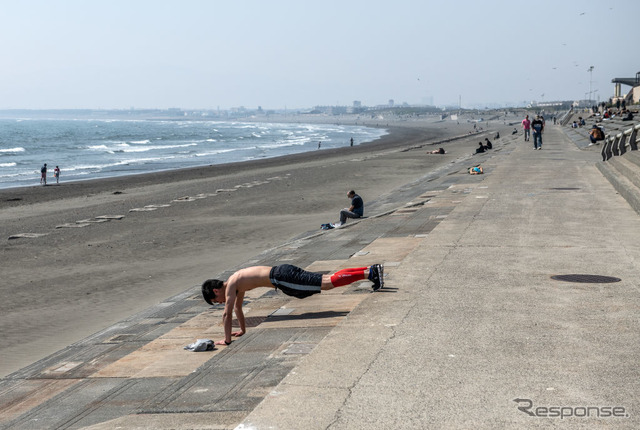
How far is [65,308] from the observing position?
15.3 m

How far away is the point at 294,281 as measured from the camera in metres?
9.86

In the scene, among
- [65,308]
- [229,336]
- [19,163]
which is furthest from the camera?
[19,163]

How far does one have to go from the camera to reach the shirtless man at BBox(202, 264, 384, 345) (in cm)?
969

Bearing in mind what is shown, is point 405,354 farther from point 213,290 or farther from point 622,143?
point 622,143

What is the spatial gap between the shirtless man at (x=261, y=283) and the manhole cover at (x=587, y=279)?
9.77 ft

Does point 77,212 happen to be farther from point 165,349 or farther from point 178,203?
point 165,349

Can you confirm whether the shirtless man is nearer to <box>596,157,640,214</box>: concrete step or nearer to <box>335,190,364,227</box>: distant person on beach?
<box>596,157,640,214</box>: concrete step

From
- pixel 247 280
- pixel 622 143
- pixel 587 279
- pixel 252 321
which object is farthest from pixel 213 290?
pixel 622 143

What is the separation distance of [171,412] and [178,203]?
26957 mm

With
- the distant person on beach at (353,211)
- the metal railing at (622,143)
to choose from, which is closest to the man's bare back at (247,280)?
the distant person on beach at (353,211)

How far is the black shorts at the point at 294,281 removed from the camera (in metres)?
9.81

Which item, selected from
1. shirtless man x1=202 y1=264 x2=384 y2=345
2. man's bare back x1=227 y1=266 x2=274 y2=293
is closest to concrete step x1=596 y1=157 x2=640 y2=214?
shirtless man x1=202 y1=264 x2=384 y2=345

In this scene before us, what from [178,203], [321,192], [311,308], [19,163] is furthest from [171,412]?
[19,163]

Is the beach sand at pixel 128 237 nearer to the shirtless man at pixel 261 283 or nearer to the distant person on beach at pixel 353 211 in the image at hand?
the distant person on beach at pixel 353 211
